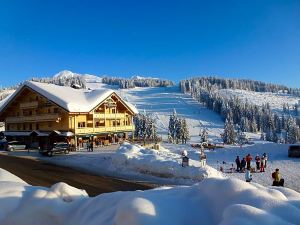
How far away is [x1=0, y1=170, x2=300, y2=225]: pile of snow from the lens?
485cm

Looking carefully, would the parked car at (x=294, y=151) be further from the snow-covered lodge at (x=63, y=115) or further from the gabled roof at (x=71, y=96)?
the gabled roof at (x=71, y=96)

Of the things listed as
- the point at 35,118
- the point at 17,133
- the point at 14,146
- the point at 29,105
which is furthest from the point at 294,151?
the point at 17,133

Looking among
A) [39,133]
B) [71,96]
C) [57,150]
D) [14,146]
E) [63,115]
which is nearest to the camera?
[57,150]

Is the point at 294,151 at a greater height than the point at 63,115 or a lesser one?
lesser

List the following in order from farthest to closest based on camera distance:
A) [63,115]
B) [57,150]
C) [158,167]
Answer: [63,115]
[57,150]
[158,167]

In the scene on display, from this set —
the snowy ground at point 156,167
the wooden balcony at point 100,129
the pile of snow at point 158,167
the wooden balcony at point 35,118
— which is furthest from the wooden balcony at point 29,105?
the pile of snow at point 158,167

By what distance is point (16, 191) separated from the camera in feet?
24.3

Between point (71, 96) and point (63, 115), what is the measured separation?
9.35 feet

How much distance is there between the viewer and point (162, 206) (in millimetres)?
5766

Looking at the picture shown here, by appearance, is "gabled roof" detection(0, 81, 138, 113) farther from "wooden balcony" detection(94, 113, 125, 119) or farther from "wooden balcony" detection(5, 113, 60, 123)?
"wooden balcony" detection(94, 113, 125, 119)

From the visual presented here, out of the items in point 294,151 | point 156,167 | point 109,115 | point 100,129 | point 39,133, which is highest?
point 109,115

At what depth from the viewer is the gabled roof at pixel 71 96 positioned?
137 ft

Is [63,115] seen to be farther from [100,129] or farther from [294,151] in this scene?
[294,151]

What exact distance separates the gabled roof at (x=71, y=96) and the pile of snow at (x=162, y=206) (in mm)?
34588
